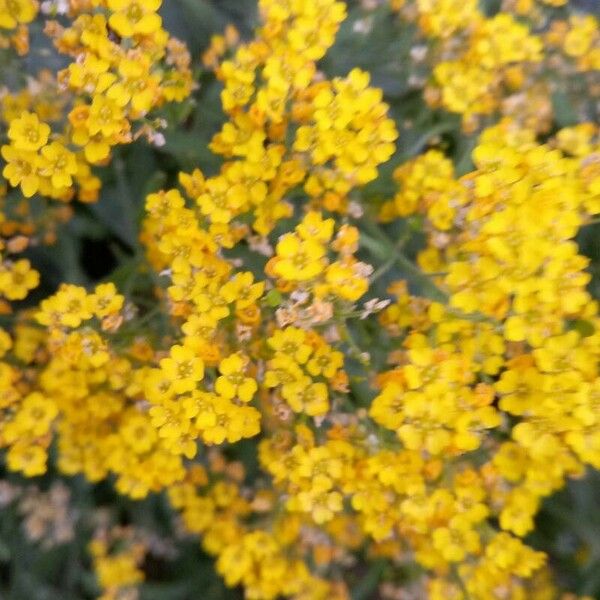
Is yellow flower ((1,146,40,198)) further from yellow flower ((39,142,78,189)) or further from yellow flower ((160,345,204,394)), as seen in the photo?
yellow flower ((160,345,204,394))

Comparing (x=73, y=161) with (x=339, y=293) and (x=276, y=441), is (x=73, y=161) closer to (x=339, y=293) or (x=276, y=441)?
(x=339, y=293)

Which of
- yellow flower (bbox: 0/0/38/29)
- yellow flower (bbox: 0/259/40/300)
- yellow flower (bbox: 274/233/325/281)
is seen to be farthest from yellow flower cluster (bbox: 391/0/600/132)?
yellow flower (bbox: 0/259/40/300)

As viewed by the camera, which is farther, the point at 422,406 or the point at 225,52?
the point at 225,52

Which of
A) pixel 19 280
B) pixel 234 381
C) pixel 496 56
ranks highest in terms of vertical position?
pixel 496 56

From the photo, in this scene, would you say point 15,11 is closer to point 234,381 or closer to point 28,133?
point 28,133

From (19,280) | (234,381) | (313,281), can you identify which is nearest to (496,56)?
(313,281)

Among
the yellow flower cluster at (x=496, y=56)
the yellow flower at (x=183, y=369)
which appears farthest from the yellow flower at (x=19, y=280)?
the yellow flower cluster at (x=496, y=56)

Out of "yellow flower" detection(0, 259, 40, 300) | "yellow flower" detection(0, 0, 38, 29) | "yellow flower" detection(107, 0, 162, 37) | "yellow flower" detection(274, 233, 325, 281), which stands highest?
"yellow flower" detection(0, 0, 38, 29)

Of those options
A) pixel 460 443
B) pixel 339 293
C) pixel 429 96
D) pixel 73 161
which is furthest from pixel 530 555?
pixel 73 161
